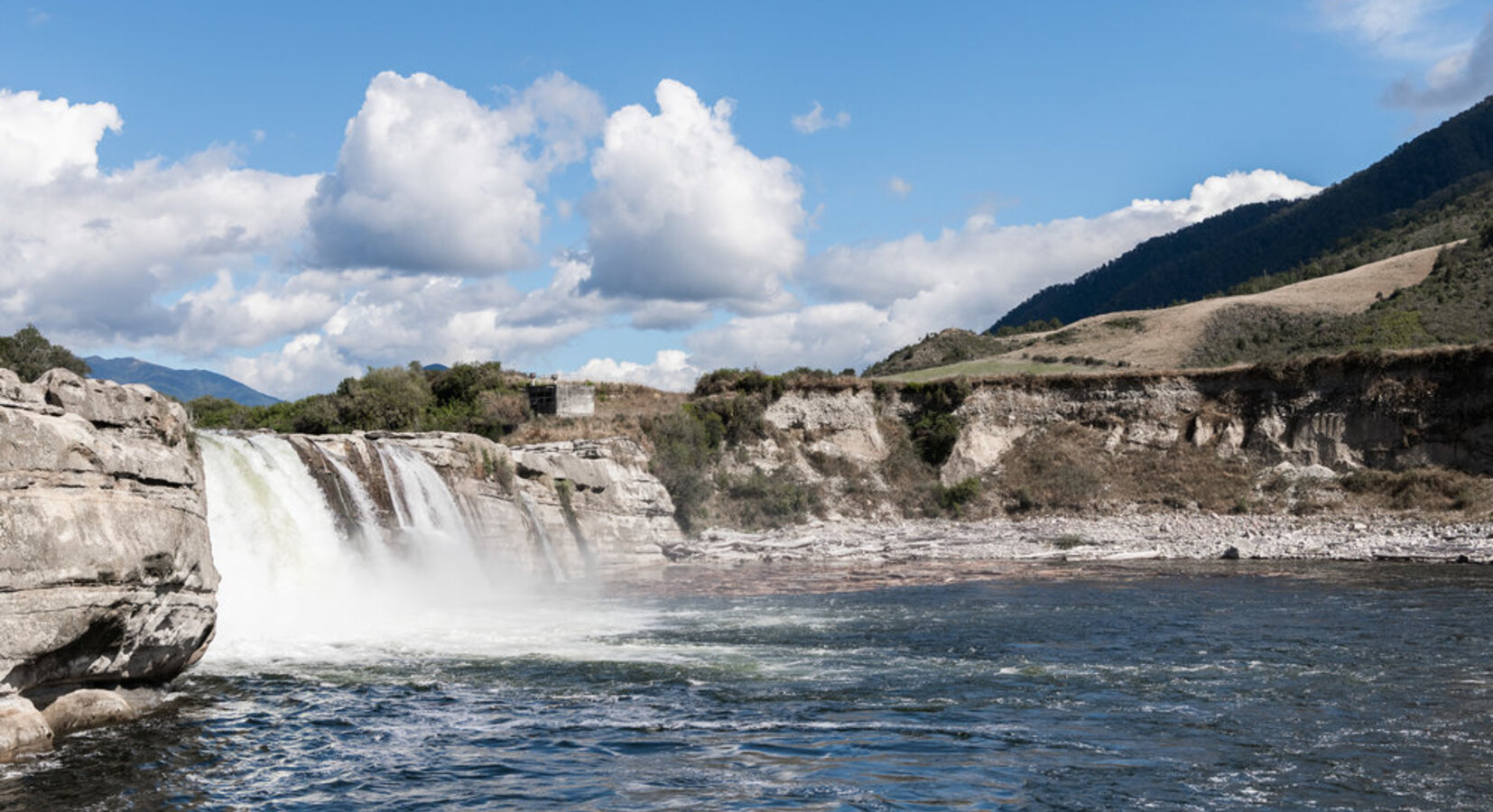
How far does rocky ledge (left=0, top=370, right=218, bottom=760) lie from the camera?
11.0 meters

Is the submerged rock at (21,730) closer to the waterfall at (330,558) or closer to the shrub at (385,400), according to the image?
the waterfall at (330,558)

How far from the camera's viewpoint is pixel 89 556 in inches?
458

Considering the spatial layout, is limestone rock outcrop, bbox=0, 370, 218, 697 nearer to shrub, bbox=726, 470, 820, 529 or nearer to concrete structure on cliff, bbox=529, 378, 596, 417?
shrub, bbox=726, 470, 820, 529

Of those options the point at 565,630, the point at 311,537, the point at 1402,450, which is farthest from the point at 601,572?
the point at 1402,450

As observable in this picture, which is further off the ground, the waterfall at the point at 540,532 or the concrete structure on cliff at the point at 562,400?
the concrete structure on cliff at the point at 562,400

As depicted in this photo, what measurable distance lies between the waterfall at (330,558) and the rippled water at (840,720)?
1.30 metres

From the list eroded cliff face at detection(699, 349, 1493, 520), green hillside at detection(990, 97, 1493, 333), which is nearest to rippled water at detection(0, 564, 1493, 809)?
eroded cliff face at detection(699, 349, 1493, 520)

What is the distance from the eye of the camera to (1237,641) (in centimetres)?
1792

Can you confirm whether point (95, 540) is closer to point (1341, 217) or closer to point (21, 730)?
point (21, 730)

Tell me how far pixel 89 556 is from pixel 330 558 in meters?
14.1

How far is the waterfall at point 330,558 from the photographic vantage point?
66.5 feet

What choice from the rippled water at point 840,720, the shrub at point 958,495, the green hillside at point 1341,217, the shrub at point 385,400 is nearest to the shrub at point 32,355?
the shrub at point 385,400

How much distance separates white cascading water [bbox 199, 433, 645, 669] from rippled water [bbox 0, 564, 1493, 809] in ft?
1.14

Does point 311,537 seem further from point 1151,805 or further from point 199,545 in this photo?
point 1151,805
